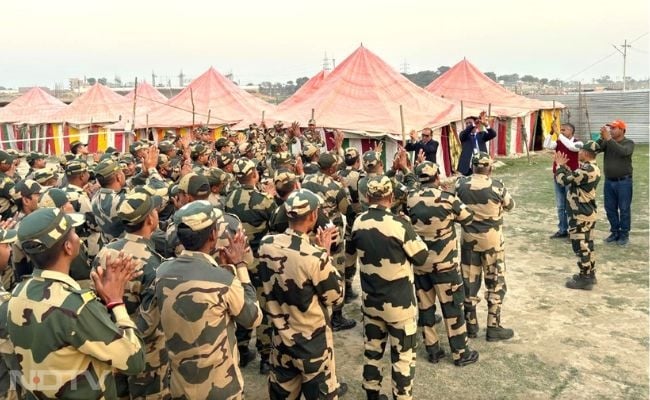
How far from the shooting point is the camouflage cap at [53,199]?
496cm

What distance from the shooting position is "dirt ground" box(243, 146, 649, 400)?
486cm

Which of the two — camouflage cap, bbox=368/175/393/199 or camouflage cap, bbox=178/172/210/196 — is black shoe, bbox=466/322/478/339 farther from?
camouflage cap, bbox=178/172/210/196

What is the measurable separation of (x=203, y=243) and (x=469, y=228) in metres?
3.56

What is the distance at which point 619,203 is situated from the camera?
894cm

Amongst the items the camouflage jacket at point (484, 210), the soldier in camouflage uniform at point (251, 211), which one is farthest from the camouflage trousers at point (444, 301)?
the soldier in camouflage uniform at point (251, 211)

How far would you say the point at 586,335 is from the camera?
582cm

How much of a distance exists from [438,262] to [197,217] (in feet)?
9.58

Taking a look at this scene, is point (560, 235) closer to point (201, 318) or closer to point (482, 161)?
point (482, 161)

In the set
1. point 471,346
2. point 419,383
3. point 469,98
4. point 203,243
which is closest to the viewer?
point 203,243

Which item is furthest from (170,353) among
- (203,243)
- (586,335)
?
(586,335)

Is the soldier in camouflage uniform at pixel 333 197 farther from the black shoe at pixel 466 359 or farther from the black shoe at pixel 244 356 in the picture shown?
the black shoe at pixel 466 359

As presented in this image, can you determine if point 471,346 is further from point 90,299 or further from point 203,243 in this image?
point 90,299

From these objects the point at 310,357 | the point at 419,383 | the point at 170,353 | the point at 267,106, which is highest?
the point at 267,106

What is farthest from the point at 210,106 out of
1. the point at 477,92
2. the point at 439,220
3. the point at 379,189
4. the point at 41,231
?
the point at 41,231
